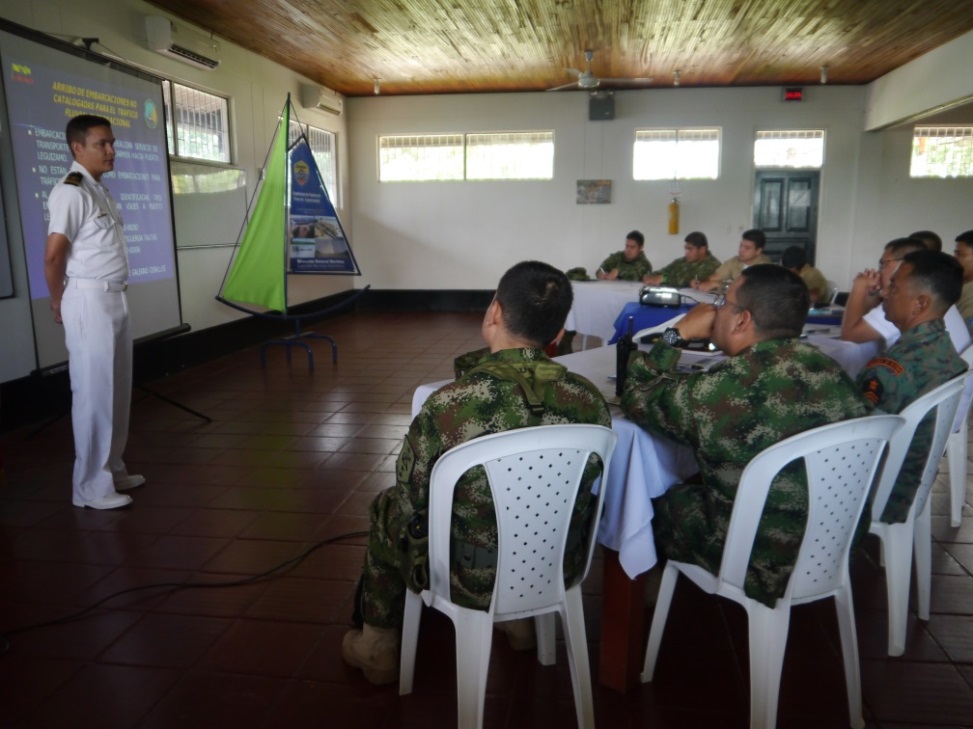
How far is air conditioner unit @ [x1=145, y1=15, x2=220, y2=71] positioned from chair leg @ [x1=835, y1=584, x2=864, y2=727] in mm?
5652

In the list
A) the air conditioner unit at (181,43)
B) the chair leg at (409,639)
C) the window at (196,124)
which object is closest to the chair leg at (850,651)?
the chair leg at (409,639)

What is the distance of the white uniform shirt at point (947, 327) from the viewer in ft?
8.97

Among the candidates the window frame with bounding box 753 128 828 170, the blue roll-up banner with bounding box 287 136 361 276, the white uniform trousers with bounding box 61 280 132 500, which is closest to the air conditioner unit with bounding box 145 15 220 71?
the blue roll-up banner with bounding box 287 136 361 276

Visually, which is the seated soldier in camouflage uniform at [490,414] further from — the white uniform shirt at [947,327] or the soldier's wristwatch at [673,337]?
the white uniform shirt at [947,327]

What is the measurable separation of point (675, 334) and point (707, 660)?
36.0 inches

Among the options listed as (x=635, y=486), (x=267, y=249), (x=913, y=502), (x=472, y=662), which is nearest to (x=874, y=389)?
(x=913, y=502)

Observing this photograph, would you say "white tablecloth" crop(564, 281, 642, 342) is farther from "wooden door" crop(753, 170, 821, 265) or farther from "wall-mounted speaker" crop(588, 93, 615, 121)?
"wooden door" crop(753, 170, 821, 265)

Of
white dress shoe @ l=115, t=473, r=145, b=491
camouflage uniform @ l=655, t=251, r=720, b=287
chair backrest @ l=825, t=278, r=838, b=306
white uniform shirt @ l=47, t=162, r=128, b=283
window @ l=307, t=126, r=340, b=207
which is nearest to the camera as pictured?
white uniform shirt @ l=47, t=162, r=128, b=283

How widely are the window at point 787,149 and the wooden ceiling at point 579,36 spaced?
66 cm

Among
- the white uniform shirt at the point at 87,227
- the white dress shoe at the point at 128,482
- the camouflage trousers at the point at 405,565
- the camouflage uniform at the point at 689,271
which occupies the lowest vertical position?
the white dress shoe at the point at 128,482

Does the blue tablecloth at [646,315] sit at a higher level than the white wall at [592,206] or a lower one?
lower

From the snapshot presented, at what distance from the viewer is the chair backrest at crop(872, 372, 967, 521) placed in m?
1.92

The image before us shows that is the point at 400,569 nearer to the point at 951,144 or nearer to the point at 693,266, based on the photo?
the point at 693,266

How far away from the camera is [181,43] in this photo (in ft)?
18.6
